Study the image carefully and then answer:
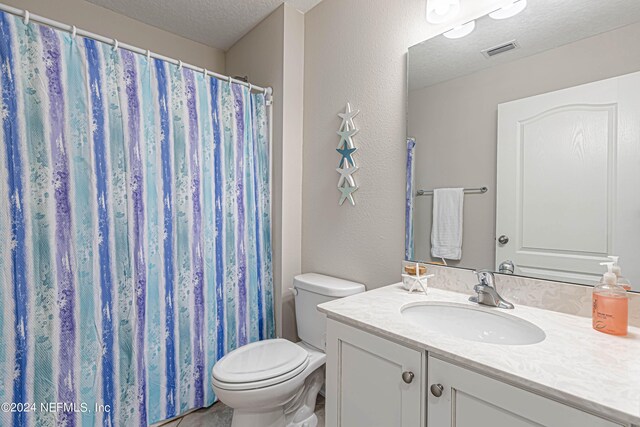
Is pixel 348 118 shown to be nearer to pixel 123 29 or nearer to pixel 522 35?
pixel 522 35

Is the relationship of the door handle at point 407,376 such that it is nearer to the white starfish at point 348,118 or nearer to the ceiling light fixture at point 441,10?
the white starfish at point 348,118

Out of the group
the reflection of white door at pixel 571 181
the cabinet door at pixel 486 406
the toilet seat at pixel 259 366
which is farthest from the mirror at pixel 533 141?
the toilet seat at pixel 259 366

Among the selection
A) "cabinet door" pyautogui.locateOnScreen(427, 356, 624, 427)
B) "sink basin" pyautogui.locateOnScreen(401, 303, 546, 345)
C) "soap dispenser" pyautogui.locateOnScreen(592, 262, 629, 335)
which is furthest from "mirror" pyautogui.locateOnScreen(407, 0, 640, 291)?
"cabinet door" pyautogui.locateOnScreen(427, 356, 624, 427)

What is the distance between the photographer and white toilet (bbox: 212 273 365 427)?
134 cm

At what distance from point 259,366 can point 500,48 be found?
170 centimetres

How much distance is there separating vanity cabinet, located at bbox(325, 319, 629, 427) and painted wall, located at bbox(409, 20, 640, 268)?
0.61m

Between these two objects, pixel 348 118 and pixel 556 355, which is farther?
pixel 348 118

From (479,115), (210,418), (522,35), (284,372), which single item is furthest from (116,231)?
(522,35)

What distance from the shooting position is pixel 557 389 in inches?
24.3

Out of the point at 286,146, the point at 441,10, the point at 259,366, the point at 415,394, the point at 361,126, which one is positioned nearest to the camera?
the point at 415,394

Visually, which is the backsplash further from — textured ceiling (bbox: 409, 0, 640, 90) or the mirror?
textured ceiling (bbox: 409, 0, 640, 90)

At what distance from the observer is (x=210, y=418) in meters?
1.72

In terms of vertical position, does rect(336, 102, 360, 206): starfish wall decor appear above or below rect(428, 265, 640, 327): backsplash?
above

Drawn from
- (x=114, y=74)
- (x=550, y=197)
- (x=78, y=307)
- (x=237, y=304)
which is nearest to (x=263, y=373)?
(x=237, y=304)
